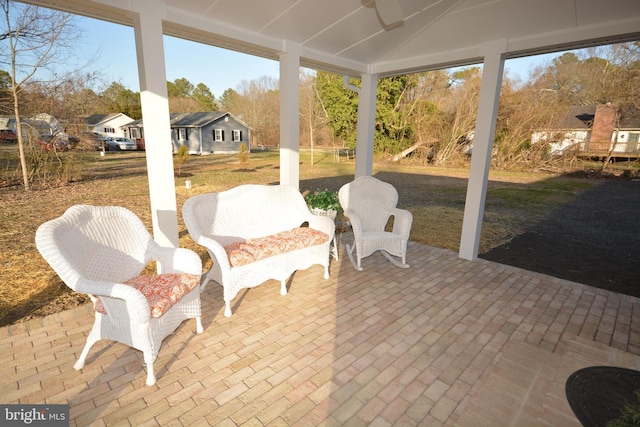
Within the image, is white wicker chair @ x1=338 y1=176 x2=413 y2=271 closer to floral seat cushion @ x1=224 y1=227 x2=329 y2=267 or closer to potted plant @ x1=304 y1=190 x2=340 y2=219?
potted plant @ x1=304 y1=190 x2=340 y2=219

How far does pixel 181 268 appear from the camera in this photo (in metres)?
2.63

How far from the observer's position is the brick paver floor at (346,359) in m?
1.92

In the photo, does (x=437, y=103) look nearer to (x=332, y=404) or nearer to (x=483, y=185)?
(x=483, y=185)

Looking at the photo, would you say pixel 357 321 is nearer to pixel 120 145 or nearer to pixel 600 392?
pixel 600 392

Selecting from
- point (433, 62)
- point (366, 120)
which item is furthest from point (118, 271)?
point (433, 62)

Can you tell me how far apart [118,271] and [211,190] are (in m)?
7.75

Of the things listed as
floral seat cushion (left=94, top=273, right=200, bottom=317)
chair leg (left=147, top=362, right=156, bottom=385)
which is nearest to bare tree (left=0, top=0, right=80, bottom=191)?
floral seat cushion (left=94, top=273, right=200, bottom=317)

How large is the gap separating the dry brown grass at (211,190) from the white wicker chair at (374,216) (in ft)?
4.71

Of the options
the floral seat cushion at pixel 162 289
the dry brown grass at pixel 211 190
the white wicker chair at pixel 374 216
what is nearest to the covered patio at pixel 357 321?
the white wicker chair at pixel 374 216

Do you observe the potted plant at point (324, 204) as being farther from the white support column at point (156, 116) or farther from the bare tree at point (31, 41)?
the bare tree at point (31, 41)

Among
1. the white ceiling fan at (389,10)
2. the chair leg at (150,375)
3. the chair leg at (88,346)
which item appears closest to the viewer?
the chair leg at (150,375)

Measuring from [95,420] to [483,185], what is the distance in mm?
4648

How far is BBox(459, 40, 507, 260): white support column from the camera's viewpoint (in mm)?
4012

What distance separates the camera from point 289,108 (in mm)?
4363
